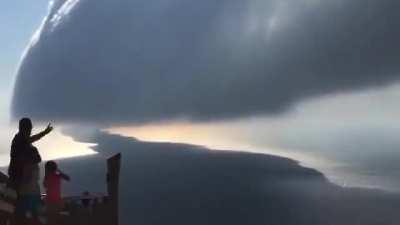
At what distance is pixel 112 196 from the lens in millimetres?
26500

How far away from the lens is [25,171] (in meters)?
22.4

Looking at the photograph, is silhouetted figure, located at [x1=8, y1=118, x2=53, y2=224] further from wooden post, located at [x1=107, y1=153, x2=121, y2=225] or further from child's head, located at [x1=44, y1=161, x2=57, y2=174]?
wooden post, located at [x1=107, y1=153, x2=121, y2=225]

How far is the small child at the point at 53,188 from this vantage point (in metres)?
24.8

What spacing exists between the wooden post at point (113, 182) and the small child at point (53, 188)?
1.49m

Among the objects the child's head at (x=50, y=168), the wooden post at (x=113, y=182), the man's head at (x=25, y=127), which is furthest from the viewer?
the wooden post at (x=113, y=182)

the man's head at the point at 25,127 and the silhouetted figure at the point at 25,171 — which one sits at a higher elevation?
the man's head at the point at 25,127

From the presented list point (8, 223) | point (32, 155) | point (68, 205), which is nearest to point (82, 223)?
point (68, 205)

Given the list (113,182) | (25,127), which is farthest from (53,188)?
(25,127)

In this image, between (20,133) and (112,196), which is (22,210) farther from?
(112,196)

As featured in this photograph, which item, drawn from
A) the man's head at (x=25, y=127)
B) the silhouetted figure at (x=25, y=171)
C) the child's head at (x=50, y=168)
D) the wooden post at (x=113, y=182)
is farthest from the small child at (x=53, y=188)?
the man's head at (x=25, y=127)

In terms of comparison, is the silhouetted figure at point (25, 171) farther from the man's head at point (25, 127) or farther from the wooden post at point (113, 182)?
the wooden post at point (113, 182)

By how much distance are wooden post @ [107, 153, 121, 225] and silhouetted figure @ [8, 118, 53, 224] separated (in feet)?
10.8

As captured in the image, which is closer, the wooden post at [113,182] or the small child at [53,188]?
the small child at [53,188]

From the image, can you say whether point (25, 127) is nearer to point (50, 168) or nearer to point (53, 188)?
point (50, 168)
